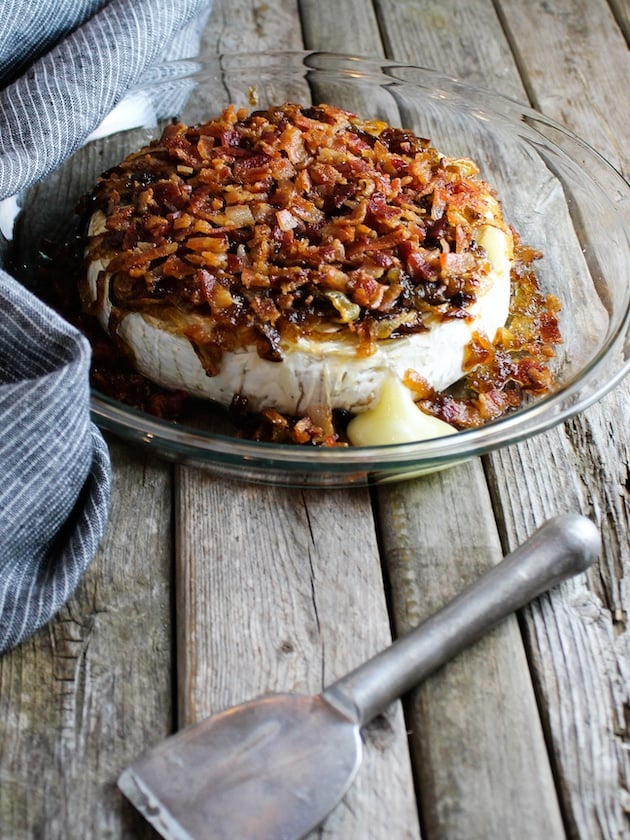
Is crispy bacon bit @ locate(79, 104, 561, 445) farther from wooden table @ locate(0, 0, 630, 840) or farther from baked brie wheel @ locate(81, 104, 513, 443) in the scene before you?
wooden table @ locate(0, 0, 630, 840)

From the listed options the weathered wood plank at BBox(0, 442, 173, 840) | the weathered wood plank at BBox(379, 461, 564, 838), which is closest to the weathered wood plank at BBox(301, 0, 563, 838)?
the weathered wood plank at BBox(379, 461, 564, 838)

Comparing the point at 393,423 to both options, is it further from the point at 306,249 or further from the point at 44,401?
the point at 44,401

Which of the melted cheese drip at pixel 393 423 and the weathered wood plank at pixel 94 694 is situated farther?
the melted cheese drip at pixel 393 423

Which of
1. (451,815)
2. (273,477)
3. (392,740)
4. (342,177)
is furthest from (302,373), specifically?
(451,815)

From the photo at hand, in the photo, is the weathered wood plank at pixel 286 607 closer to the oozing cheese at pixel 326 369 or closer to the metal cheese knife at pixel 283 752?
the metal cheese knife at pixel 283 752

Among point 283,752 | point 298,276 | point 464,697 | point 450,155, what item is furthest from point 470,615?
point 450,155

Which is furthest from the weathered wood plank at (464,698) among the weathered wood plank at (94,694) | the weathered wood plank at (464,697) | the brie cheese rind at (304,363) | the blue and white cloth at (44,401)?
the blue and white cloth at (44,401)

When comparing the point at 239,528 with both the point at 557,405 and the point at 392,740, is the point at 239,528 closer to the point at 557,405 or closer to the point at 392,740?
the point at 392,740
